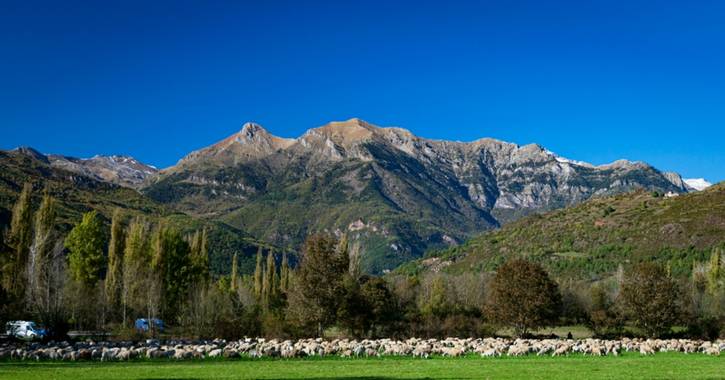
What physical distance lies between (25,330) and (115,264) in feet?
71.5

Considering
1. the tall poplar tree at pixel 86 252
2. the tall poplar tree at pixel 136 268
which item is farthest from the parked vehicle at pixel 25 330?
the tall poplar tree at pixel 86 252

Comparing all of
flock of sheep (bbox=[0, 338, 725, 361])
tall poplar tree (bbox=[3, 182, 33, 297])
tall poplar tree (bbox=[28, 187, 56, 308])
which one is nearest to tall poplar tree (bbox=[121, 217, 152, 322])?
tall poplar tree (bbox=[28, 187, 56, 308])

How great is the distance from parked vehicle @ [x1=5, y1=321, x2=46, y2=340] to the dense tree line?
3.09 feet

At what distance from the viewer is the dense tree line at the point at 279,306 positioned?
55.3 metres

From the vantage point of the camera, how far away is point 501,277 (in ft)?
205

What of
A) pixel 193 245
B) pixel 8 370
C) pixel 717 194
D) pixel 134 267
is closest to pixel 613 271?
pixel 717 194

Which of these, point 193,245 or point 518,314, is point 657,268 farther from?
point 193,245

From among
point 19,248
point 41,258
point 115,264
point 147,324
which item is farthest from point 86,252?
point 147,324

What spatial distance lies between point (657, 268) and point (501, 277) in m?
16.2

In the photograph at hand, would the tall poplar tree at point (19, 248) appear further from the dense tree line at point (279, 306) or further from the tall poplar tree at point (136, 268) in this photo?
the tall poplar tree at point (136, 268)

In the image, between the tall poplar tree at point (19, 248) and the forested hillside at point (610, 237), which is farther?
the forested hillside at point (610, 237)

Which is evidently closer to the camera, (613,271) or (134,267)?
(134,267)

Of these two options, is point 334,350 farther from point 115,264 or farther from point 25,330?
point 115,264

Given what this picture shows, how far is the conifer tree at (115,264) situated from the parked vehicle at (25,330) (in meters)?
16.3
